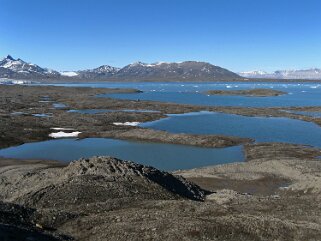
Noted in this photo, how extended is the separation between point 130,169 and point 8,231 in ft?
58.1

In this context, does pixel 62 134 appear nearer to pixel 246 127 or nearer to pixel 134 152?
pixel 134 152

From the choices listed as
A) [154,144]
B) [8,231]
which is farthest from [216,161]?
[8,231]

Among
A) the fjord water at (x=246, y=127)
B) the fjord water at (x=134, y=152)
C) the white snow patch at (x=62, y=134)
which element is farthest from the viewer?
the fjord water at (x=246, y=127)

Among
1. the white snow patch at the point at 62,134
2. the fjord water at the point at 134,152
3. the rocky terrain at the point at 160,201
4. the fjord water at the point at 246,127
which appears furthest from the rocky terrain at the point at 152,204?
the fjord water at the point at 246,127

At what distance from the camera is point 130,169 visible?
37250 mm

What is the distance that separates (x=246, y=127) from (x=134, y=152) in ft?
103

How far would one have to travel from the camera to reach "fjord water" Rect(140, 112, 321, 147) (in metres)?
74.9

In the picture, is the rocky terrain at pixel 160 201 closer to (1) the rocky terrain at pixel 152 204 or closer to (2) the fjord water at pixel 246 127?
(1) the rocky terrain at pixel 152 204

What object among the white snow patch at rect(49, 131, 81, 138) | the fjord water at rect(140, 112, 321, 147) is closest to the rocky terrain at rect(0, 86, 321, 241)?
the fjord water at rect(140, 112, 321, 147)

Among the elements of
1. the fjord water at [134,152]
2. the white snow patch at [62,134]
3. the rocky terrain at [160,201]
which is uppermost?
the rocky terrain at [160,201]

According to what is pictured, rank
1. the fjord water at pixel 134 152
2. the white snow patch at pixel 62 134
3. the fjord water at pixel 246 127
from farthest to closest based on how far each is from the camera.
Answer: the fjord water at pixel 246 127
the white snow patch at pixel 62 134
the fjord water at pixel 134 152

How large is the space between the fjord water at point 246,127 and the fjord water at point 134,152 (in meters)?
12.8

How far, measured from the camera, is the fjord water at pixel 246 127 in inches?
2948

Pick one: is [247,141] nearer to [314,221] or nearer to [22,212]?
[314,221]
